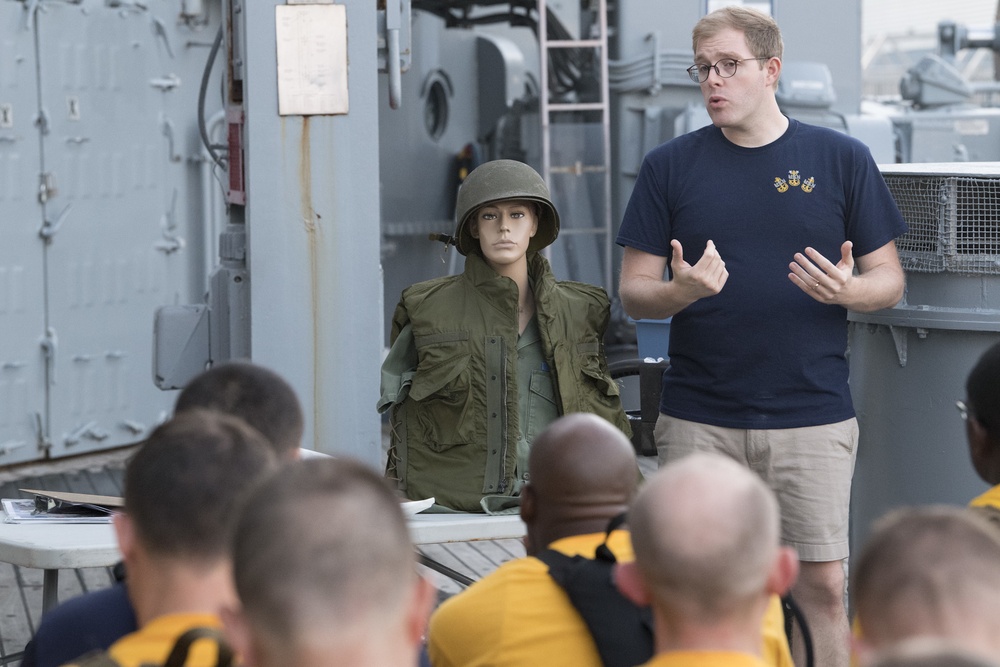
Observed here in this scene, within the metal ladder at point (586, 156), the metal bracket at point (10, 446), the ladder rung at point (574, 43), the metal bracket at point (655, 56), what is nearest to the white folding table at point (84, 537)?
the metal bracket at point (10, 446)

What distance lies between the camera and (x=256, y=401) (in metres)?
2.55

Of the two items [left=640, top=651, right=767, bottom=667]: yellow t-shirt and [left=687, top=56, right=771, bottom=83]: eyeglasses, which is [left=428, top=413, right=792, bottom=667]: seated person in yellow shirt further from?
[left=687, top=56, right=771, bottom=83]: eyeglasses

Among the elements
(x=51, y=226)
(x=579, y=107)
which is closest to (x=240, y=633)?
(x=51, y=226)

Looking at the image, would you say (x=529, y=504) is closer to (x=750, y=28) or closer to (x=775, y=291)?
(x=775, y=291)

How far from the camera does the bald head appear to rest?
173 centimetres

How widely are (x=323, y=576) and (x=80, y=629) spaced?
0.83 meters

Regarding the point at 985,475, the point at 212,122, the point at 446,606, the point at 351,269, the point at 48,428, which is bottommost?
the point at 48,428

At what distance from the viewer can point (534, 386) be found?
379cm

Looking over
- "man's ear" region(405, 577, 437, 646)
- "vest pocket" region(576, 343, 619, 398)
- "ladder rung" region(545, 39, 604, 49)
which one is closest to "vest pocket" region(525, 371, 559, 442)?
"vest pocket" region(576, 343, 619, 398)

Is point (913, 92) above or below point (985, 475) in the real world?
above

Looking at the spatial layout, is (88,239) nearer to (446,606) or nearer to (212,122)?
(212,122)

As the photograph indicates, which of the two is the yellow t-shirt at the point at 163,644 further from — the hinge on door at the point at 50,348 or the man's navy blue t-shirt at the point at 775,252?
the hinge on door at the point at 50,348

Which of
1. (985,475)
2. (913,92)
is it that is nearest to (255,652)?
(985,475)

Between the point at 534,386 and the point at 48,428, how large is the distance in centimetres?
465
